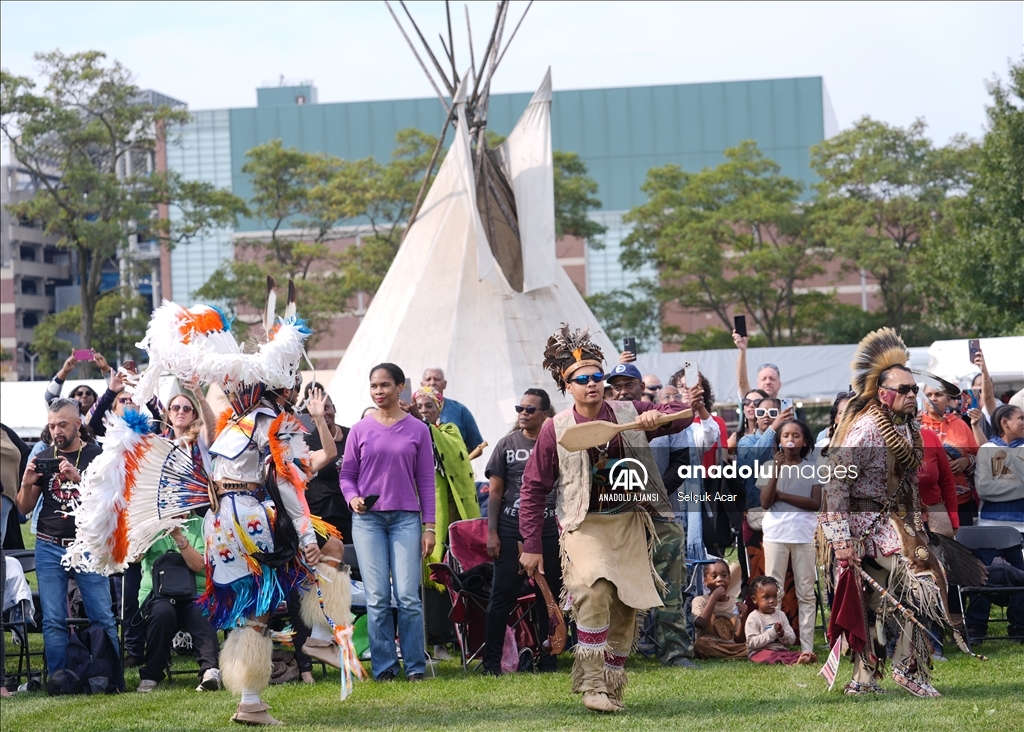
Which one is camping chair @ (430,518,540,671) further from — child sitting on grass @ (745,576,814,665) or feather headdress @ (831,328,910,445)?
feather headdress @ (831,328,910,445)

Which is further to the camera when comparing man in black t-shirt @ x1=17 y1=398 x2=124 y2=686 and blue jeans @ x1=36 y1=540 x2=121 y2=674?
blue jeans @ x1=36 y1=540 x2=121 y2=674

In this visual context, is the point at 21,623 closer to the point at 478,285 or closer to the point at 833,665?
the point at 833,665

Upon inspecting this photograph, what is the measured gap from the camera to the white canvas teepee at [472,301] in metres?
15.5

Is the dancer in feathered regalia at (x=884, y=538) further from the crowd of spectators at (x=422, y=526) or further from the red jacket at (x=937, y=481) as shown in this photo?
the red jacket at (x=937, y=481)

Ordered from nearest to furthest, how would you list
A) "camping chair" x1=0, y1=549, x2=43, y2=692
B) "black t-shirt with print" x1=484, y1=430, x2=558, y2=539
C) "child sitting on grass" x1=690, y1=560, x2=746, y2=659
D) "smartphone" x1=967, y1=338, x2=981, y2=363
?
"camping chair" x1=0, y1=549, x2=43, y2=692, "black t-shirt with print" x1=484, y1=430, x2=558, y2=539, "child sitting on grass" x1=690, y1=560, x2=746, y2=659, "smartphone" x1=967, y1=338, x2=981, y2=363

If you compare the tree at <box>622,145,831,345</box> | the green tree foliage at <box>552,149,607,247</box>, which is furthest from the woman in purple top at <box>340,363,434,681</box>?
the green tree foliage at <box>552,149,607,247</box>

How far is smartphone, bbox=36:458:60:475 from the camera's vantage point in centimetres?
803

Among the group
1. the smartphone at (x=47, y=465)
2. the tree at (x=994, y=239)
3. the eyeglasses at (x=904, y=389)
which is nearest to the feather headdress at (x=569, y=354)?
the eyeglasses at (x=904, y=389)

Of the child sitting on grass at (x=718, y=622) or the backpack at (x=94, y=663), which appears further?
the child sitting on grass at (x=718, y=622)

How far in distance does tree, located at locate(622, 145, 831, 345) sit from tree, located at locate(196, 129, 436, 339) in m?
6.37

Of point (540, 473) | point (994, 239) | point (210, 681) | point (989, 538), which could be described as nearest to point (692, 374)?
point (540, 473)

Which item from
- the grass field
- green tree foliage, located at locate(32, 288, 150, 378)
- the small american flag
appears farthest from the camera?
green tree foliage, located at locate(32, 288, 150, 378)

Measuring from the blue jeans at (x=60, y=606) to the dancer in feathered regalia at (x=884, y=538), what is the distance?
168 inches

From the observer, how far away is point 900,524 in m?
6.91
